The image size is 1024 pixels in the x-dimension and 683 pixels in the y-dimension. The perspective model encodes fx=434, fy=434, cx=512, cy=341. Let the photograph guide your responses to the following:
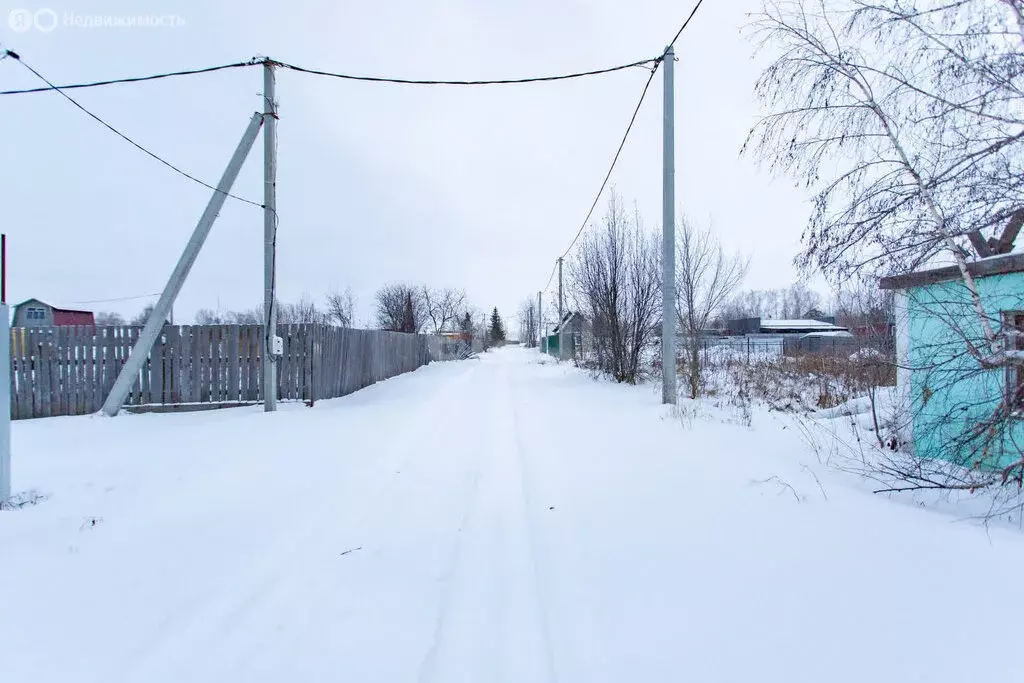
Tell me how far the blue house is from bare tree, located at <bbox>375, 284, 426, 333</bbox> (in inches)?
1422

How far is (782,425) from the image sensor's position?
6625mm

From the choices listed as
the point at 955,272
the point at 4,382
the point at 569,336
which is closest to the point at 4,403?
the point at 4,382

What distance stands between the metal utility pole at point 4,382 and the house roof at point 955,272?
788 centimetres

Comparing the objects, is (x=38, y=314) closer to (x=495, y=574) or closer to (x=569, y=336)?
(x=569, y=336)

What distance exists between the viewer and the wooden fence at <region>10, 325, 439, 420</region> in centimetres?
798

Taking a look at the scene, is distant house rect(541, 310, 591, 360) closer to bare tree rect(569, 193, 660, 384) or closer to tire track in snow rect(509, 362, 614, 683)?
bare tree rect(569, 193, 660, 384)

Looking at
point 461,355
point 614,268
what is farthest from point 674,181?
point 461,355

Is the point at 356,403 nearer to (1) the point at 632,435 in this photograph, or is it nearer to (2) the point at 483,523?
(1) the point at 632,435

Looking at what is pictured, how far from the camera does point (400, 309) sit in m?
43.6

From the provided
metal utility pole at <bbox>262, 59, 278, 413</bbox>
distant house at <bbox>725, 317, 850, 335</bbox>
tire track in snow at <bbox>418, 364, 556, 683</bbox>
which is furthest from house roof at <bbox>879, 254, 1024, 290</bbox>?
distant house at <bbox>725, 317, 850, 335</bbox>

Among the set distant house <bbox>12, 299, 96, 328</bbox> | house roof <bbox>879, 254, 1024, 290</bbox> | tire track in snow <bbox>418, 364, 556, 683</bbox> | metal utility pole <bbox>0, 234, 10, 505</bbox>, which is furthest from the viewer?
distant house <bbox>12, 299, 96, 328</bbox>

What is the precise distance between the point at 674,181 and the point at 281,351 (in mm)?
8201

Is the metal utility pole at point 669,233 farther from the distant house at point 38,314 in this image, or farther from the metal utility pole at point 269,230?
the distant house at point 38,314

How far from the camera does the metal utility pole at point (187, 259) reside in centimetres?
797
